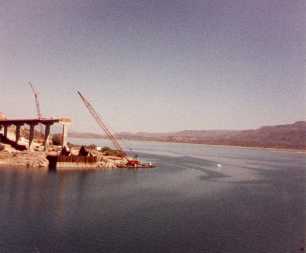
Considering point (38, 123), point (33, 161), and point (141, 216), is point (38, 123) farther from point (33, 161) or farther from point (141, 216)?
point (141, 216)

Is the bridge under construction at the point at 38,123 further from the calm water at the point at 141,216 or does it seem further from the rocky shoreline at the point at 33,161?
the calm water at the point at 141,216

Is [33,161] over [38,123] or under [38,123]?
under

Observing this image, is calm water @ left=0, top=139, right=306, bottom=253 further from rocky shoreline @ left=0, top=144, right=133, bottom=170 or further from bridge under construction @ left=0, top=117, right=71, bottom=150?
bridge under construction @ left=0, top=117, right=71, bottom=150

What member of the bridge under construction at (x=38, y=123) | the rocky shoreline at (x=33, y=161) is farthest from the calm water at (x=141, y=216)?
the bridge under construction at (x=38, y=123)

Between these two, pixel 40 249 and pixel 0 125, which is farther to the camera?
pixel 0 125

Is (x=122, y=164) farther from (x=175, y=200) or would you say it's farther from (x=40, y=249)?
(x=40, y=249)

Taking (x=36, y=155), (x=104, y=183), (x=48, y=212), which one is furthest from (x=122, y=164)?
(x=48, y=212)

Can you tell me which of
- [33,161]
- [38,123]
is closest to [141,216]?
[33,161]

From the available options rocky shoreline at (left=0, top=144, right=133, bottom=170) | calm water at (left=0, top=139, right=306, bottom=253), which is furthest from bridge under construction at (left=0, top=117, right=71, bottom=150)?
calm water at (left=0, top=139, right=306, bottom=253)
